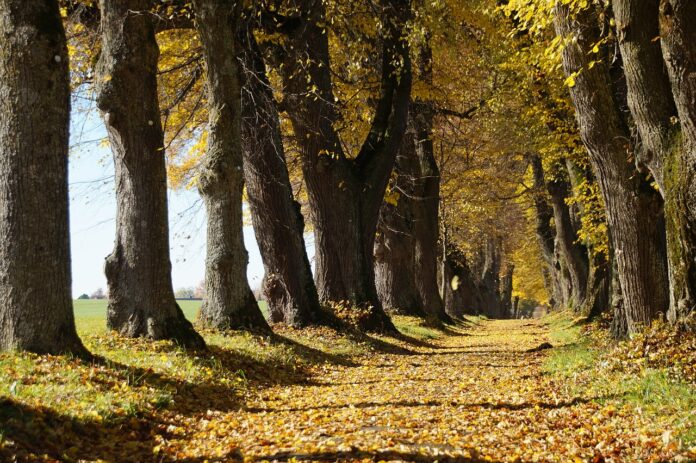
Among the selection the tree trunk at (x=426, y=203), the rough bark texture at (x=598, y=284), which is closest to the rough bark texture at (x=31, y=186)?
the tree trunk at (x=426, y=203)

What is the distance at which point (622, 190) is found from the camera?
946 cm

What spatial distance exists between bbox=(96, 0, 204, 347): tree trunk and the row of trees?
1.1 inches

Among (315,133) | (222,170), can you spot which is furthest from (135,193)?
(315,133)

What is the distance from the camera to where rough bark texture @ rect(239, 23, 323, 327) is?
12938 millimetres

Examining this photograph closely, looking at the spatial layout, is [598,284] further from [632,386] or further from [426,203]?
[632,386]

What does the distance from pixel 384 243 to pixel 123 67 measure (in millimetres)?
12591

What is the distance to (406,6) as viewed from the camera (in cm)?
1464

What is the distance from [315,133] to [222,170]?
3977 millimetres

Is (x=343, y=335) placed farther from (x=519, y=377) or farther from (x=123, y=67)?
(x=123, y=67)

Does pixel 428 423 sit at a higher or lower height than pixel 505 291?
lower

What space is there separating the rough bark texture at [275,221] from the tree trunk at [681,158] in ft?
23.2

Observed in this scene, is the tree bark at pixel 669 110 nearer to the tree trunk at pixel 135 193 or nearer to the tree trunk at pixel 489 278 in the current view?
the tree trunk at pixel 135 193

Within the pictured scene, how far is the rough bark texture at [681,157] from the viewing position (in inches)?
289

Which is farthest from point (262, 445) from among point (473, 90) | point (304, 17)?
point (473, 90)
